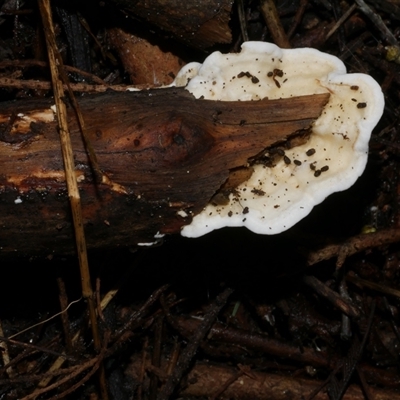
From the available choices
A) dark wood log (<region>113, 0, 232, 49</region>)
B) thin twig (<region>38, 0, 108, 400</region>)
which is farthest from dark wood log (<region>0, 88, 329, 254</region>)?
dark wood log (<region>113, 0, 232, 49</region>)

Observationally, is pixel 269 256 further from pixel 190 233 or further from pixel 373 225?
pixel 190 233

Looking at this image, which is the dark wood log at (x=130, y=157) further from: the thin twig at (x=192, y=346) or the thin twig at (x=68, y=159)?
the thin twig at (x=192, y=346)

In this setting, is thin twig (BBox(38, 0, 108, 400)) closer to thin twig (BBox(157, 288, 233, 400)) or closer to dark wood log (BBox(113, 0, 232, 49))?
dark wood log (BBox(113, 0, 232, 49))

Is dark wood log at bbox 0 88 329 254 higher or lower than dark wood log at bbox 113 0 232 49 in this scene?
lower

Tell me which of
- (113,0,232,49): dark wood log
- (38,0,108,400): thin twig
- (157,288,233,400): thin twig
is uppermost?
(113,0,232,49): dark wood log

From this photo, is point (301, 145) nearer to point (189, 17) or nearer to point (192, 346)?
point (189, 17)

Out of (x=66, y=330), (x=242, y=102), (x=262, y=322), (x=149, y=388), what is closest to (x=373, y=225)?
(x=262, y=322)
